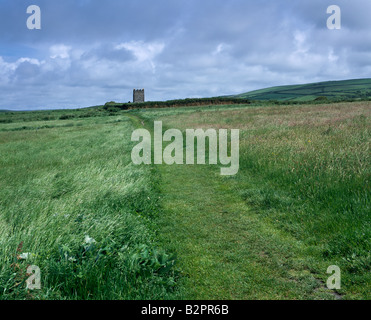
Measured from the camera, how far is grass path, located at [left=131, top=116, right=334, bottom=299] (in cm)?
→ 404

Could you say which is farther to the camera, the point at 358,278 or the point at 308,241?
the point at 308,241

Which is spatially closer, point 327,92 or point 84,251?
point 84,251

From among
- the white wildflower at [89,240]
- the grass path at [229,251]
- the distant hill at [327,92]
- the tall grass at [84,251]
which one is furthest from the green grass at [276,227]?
the distant hill at [327,92]

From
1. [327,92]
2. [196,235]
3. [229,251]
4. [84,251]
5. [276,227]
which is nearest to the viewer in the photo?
[84,251]

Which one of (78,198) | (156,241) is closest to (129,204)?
(78,198)

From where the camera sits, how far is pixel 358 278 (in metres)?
4.03

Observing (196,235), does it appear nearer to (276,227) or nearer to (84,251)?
(276,227)

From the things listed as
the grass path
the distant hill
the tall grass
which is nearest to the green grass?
the grass path

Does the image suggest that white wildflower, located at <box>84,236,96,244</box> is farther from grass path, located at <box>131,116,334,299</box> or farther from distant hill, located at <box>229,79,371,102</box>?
distant hill, located at <box>229,79,371,102</box>

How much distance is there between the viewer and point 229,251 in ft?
16.9

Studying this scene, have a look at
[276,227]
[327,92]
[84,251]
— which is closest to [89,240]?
[84,251]

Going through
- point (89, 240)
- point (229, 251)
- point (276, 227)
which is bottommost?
point (229, 251)
